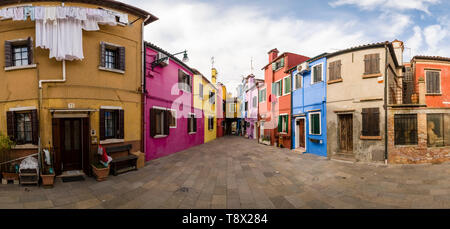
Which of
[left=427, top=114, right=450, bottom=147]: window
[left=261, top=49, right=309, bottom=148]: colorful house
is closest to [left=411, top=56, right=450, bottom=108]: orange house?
[left=427, top=114, right=450, bottom=147]: window

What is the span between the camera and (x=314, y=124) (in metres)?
11.2

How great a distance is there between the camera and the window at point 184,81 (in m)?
12.9

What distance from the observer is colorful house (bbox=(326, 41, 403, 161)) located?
8.71 metres

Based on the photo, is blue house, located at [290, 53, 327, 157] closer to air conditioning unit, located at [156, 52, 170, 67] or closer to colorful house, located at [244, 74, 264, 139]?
air conditioning unit, located at [156, 52, 170, 67]

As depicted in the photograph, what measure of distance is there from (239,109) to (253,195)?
26992 mm

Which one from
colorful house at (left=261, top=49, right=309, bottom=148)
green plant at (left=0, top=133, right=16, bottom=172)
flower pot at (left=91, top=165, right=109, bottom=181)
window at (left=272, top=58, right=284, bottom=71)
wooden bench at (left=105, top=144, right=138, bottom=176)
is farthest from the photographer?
window at (left=272, top=58, right=284, bottom=71)

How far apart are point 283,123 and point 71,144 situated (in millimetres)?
13781

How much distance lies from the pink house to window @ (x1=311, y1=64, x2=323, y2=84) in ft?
30.7

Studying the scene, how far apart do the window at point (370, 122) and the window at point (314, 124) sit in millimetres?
2231

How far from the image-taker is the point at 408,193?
17.0 feet

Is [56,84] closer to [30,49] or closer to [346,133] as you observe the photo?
[30,49]

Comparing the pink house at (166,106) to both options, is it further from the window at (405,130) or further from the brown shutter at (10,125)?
the window at (405,130)

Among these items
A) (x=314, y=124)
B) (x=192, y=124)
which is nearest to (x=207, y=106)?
(x=192, y=124)

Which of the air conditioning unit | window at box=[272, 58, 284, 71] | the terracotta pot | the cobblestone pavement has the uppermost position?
window at box=[272, 58, 284, 71]
